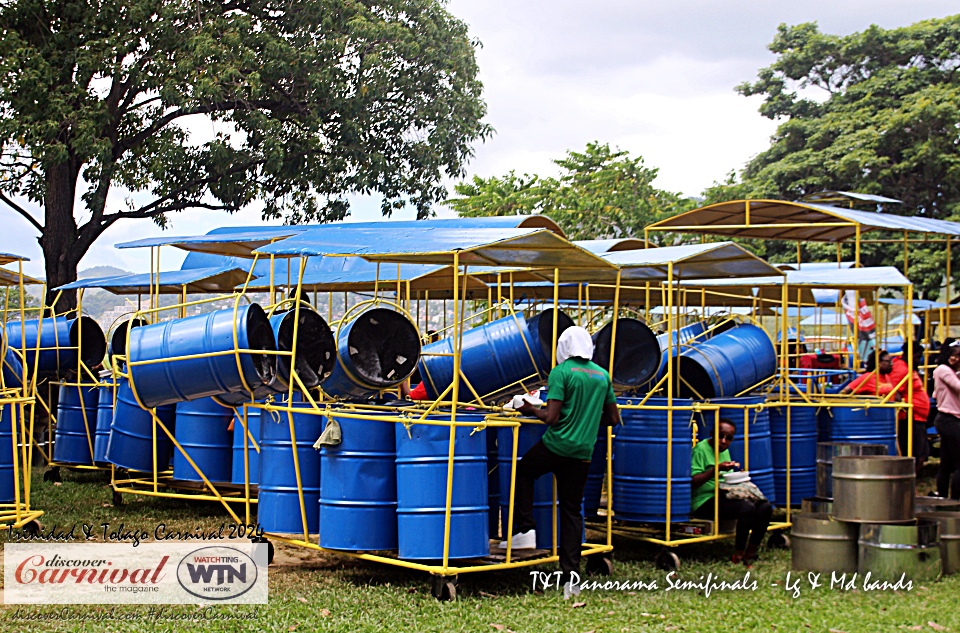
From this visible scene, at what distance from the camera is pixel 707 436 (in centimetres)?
819

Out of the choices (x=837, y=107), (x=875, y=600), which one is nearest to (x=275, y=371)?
(x=875, y=600)

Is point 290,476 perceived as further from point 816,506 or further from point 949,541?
point 949,541

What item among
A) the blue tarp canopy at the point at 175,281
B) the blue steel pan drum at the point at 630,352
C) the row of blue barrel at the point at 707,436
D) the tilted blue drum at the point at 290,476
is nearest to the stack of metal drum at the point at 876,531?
the row of blue barrel at the point at 707,436

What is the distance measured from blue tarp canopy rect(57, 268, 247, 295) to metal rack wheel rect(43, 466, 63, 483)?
205cm

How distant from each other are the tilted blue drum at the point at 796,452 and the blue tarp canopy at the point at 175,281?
5.54 m

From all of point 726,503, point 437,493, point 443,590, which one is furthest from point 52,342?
point 726,503

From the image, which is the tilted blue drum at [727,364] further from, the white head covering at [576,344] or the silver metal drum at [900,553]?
the white head covering at [576,344]

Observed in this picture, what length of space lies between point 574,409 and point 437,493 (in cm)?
100

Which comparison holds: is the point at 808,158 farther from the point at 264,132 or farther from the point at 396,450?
the point at 396,450

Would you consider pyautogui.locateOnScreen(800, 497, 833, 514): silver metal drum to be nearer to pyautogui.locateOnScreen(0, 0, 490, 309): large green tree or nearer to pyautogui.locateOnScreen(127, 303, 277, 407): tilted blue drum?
pyautogui.locateOnScreen(127, 303, 277, 407): tilted blue drum

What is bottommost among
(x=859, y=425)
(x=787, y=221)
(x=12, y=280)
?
(x=859, y=425)

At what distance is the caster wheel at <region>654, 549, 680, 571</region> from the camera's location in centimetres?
771

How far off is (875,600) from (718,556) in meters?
1.72

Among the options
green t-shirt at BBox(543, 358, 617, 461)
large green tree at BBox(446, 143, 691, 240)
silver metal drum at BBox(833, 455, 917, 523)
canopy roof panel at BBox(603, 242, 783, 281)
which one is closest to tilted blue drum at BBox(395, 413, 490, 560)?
green t-shirt at BBox(543, 358, 617, 461)
